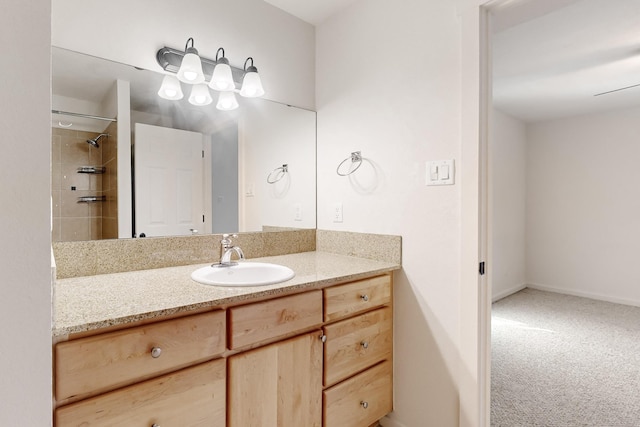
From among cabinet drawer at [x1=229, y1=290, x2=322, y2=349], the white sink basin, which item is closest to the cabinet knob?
cabinet drawer at [x1=229, y1=290, x2=322, y2=349]

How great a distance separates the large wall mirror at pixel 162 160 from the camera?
1.39 m

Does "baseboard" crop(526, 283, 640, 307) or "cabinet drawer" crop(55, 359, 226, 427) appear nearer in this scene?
"cabinet drawer" crop(55, 359, 226, 427)

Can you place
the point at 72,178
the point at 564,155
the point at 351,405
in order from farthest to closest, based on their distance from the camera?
the point at 564,155
the point at 351,405
the point at 72,178

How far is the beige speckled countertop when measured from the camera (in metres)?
0.91

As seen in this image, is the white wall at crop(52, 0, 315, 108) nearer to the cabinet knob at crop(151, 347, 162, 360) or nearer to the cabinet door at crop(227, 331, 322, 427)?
the cabinet knob at crop(151, 347, 162, 360)

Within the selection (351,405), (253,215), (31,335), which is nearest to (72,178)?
(253,215)

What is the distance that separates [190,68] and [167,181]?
1.83ft

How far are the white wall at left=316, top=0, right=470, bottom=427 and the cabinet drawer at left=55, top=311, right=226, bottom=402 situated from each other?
0.98 m

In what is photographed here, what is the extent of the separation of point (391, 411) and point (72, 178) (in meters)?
1.87

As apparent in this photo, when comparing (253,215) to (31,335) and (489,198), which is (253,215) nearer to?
(489,198)

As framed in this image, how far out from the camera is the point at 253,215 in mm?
1960

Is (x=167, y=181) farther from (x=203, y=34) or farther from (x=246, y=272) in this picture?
(x=203, y=34)

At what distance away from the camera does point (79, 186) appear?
1.41 metres

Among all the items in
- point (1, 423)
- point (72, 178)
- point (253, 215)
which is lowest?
point (1, 423)
